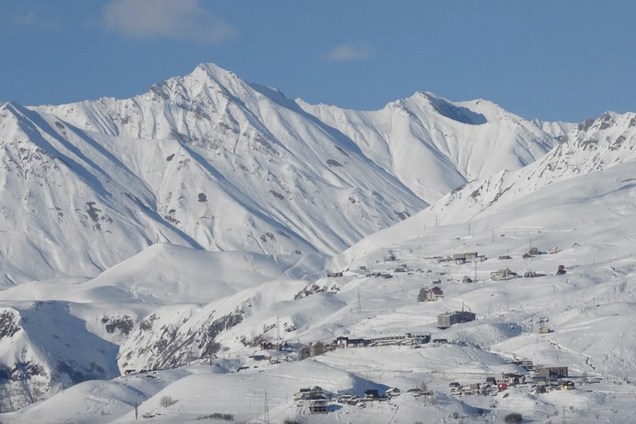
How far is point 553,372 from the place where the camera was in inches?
6373

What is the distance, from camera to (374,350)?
183 metres

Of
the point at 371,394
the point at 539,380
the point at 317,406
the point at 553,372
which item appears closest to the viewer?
the point at 317,406

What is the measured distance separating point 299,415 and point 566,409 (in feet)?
76.8

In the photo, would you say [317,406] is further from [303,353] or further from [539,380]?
[303,353]

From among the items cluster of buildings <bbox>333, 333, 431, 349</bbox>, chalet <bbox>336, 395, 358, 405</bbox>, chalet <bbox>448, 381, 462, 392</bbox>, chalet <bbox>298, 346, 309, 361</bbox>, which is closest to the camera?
chalet <bbox>336, 395, 358, 405</bbox>

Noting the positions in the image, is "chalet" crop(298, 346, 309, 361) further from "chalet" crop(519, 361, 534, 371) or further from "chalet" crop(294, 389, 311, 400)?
"chalet" crop(294, 389, 311, 400)

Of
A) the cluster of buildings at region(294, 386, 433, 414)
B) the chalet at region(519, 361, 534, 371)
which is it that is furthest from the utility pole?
the chalet at region(519, 361, 534, 371)

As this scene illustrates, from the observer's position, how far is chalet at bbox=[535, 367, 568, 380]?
161 meters

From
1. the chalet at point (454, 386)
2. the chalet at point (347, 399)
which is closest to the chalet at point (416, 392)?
the chalet at point (454, 386)

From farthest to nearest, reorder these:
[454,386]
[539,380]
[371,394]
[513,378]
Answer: [513,378]
[539,380]
[454,386]
[371,394]

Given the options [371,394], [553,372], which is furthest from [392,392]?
[553,372]

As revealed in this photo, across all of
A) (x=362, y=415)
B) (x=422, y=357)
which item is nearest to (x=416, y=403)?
(x=362, y=415)

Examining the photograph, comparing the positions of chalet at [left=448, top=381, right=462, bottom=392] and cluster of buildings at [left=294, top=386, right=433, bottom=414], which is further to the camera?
chalet at [left=448, top=381, right=462, bottom=392]

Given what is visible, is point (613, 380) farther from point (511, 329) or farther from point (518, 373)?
point (511, 329)
